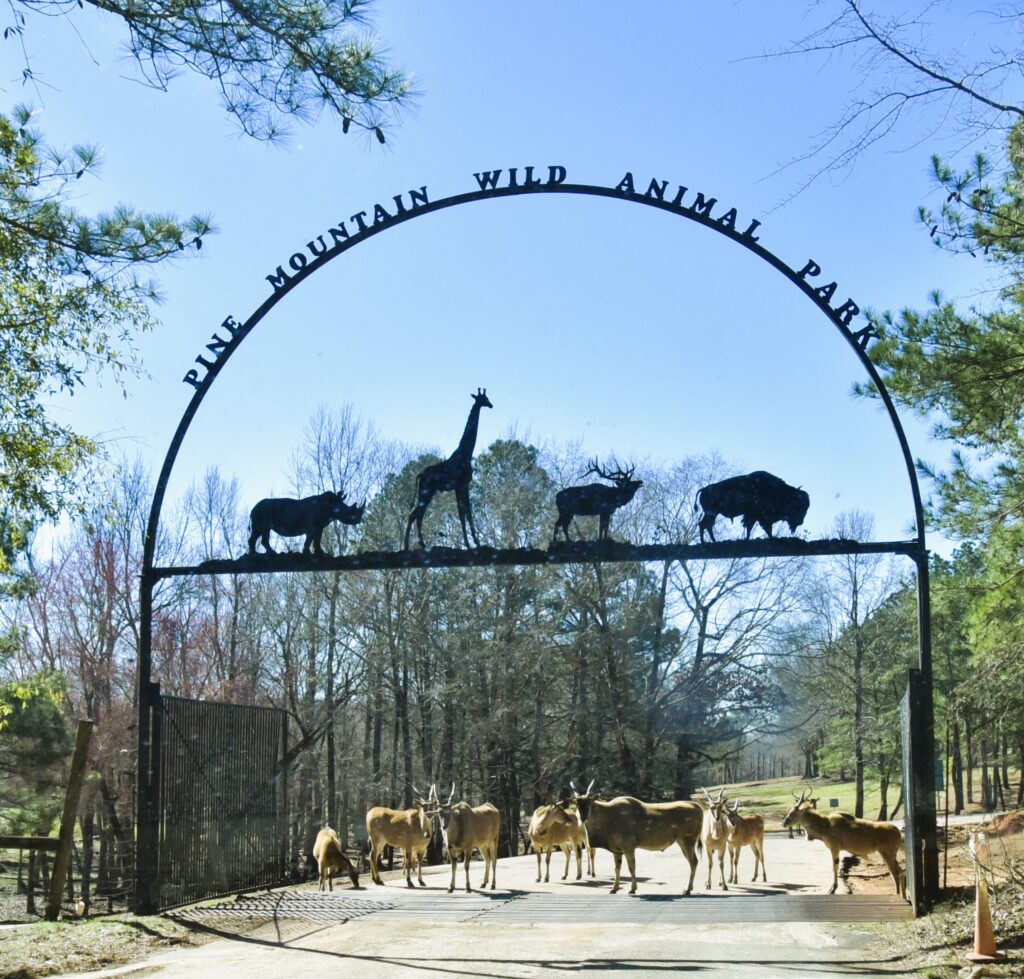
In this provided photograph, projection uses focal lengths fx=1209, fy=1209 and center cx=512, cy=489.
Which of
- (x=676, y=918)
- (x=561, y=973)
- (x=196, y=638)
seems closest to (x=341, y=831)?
(x=196, y=638)

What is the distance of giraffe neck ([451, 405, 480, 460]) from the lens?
41.2 ft

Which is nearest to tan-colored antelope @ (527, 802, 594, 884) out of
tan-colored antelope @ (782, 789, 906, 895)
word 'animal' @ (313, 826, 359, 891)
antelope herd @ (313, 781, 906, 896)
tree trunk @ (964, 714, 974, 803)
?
antelope herd @ (313, 781, 906, 896)

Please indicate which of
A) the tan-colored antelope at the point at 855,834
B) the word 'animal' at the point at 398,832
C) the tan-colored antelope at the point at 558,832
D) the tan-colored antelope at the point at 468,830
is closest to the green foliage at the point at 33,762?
the word 'animal' at the point at 398,832

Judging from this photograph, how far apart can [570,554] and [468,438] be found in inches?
87.3

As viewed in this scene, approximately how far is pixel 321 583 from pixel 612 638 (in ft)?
28.0

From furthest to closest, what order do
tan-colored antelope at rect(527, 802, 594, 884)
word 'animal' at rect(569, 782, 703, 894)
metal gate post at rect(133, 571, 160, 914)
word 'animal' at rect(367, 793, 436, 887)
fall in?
tan-colored antelope at rect(527, 802, 594, 884) < word 'animal' at rect(367, 793, 436, 887) < word 'animal' at rect(569, 782, 703, 894) < metal gate post at rect(133, 571, 160, 914)

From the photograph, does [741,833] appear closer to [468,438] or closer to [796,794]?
[468,438]

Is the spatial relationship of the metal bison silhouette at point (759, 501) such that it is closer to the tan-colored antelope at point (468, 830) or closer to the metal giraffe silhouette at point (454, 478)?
the metal giraffe silhouette at point (454, 478)

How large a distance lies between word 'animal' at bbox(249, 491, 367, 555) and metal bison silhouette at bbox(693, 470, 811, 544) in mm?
3618

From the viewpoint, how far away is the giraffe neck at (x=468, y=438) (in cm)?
1257

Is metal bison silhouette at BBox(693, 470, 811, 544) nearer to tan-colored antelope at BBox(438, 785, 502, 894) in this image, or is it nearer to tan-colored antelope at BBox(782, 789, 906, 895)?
tan-colored antelope at BBox(782, 789, 906, 895)

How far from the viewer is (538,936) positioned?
34.8 ft

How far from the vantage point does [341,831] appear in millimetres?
35812

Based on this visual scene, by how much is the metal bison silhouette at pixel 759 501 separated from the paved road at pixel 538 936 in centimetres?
358
